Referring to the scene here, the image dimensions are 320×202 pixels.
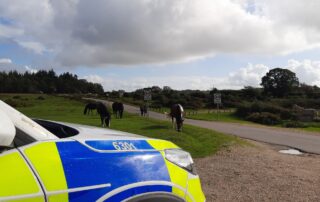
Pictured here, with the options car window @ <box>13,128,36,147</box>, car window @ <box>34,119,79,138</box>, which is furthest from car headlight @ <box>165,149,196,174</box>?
car window @ <box>13,128,36,147</box>

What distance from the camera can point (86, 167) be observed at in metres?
2.32

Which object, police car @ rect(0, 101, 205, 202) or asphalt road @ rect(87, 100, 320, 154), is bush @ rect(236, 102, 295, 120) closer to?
asphalt road @ rect(87, 100, 320, 154)

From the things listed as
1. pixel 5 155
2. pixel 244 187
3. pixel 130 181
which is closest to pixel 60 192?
pixel 5 155

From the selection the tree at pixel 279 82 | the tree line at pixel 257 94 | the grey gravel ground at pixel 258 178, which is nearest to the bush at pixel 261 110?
the tree line at pixel 257 94

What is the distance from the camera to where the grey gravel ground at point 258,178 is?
751cm

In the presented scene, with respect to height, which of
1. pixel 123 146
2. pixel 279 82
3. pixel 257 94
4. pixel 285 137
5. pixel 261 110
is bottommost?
pixel 285 137

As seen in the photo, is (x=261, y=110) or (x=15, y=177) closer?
(x=15, y=177)

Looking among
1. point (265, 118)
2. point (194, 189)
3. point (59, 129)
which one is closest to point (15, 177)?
point (194, 189)

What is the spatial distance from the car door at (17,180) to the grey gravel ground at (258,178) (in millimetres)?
5428

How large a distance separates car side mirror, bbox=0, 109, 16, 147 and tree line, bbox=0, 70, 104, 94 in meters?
134

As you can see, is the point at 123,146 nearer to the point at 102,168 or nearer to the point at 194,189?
the point at 102,168

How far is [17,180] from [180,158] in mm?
1278

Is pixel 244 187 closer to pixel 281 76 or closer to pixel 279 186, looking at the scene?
pixel 279 186

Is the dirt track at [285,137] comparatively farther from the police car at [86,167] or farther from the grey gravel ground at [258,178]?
the police car at [86,167]
